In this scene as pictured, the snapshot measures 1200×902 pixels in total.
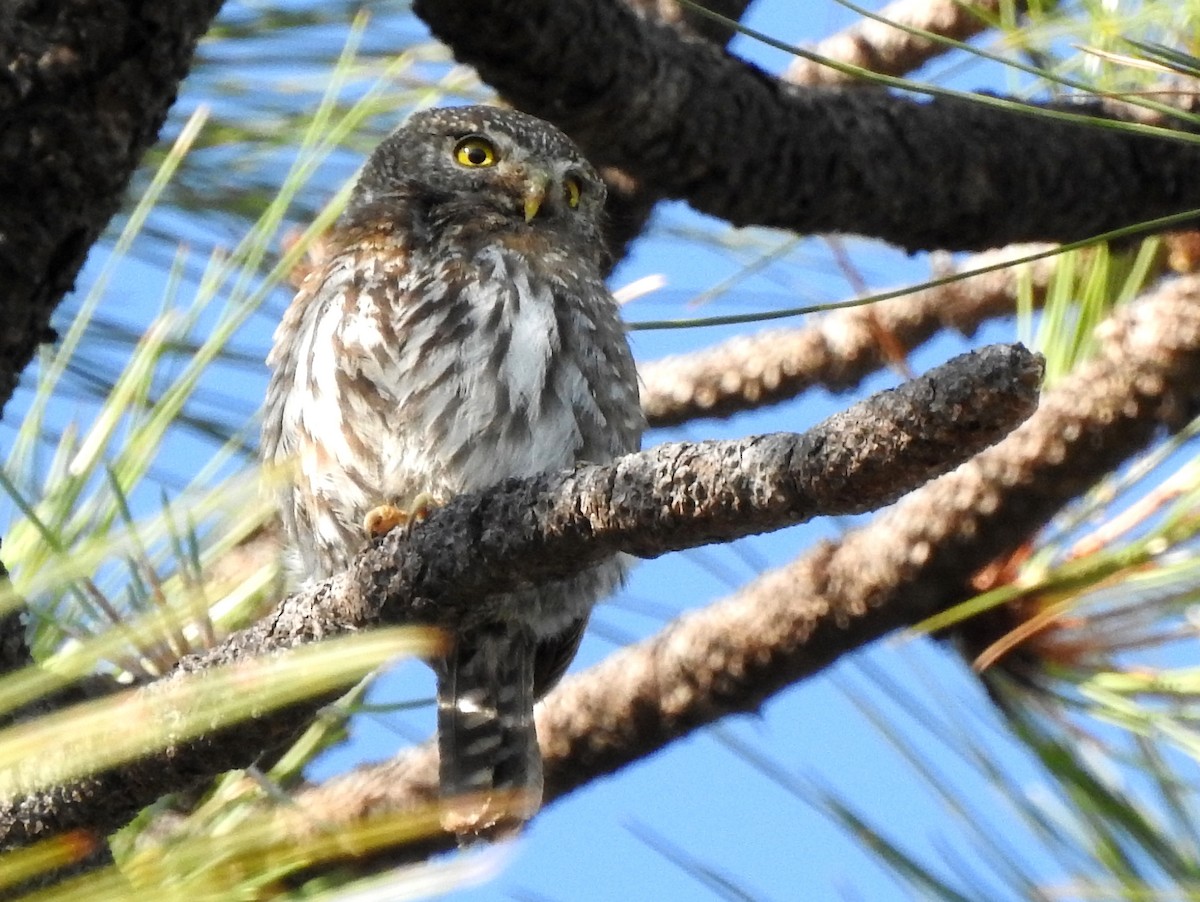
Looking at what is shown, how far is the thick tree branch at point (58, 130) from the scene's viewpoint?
200 centimetres

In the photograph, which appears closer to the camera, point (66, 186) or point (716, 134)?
point (66, 186)

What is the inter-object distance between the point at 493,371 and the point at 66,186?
989 mm

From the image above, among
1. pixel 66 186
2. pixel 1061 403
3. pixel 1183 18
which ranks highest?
pixel 1183 18

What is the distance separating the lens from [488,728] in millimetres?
2955

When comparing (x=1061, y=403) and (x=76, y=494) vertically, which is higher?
(x=1061, y=403)

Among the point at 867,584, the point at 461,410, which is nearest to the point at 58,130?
the point at 461,410

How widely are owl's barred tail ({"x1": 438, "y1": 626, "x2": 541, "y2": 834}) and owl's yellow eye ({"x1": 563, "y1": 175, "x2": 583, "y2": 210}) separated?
102cm

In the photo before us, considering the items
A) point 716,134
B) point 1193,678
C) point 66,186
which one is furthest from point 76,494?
point 1193,678

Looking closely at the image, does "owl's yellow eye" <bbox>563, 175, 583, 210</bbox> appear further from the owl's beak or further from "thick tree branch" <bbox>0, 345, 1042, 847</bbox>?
"thick tree branch" <bbox>0, 345, 1042, 847</bbox>

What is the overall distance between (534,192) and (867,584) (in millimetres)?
1312

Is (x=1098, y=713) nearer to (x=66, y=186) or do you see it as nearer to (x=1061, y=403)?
(x=1061, y=403)

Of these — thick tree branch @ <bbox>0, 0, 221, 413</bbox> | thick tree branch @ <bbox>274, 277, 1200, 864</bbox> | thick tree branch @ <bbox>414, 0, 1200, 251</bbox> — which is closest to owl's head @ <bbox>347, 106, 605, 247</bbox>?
thick tree branch @ <bbox>414, 0, 1200, 251</bbox>

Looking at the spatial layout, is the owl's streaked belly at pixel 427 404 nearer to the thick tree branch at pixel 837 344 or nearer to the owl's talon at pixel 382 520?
the owl's talon at pixel 382 520

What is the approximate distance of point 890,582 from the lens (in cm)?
253
